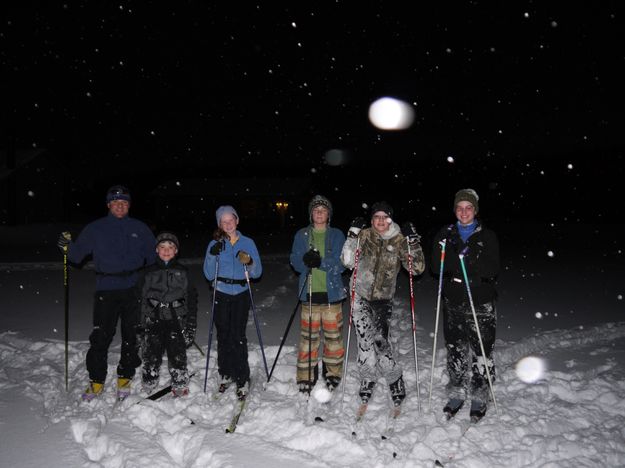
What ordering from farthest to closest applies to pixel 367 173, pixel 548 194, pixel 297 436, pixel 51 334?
1. pixel 367 173
2. pixel 548 194
3. pixel 51 334
4. pixel 297 436

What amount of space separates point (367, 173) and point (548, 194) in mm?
24819

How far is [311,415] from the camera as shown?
4172 mm

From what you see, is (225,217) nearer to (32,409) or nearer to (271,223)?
(32,409)

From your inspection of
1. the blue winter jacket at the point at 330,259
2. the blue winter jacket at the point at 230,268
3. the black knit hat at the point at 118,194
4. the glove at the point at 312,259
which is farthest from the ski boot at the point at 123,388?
the glove at the point at 312,259

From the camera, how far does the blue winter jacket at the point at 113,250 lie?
461 cm

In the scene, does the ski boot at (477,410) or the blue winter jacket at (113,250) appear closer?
the ski boot at (477,410)

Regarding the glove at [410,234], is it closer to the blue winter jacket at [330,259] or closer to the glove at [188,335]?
the blue winter jacket at [330,259]

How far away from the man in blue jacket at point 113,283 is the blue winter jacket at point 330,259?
5.65 feet

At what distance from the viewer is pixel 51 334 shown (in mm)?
6824

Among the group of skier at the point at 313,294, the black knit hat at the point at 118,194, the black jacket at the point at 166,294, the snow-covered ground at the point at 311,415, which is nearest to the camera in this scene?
the snow-covered ground at the point at 311,415

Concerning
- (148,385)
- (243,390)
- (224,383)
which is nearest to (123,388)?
(148,385)

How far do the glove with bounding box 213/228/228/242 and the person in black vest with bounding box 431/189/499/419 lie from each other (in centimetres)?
217

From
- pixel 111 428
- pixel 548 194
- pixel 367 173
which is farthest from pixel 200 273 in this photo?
pixel 367 173

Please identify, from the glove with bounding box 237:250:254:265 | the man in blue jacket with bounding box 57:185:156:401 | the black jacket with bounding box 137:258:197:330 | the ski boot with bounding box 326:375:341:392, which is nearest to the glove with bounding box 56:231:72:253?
the man in blue jacket with bounding box 57:185:156:401
